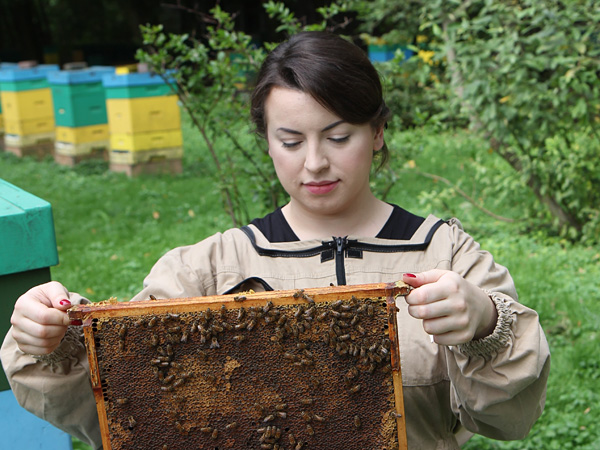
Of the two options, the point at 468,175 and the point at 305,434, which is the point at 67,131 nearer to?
the point at 468,175

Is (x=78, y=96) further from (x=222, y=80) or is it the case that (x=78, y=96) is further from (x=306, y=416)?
(x=306, y=416)

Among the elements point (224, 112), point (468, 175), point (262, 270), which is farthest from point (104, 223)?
point (262, 270)

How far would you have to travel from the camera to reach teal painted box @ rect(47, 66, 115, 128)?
34.9ft

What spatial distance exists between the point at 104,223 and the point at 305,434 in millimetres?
6470

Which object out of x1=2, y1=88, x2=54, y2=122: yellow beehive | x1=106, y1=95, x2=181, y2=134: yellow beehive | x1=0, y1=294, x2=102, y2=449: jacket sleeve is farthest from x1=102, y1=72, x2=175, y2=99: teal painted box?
x1=0, y1=294, x2=102, y2=449: jacket sleeve

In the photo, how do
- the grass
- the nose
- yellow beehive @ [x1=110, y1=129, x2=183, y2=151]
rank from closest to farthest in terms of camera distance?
the nose → the grass → yellow beehive @ [x1=110, y1=129, x2=183, y2=151]

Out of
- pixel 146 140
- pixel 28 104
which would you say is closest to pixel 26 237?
pixel 146 140

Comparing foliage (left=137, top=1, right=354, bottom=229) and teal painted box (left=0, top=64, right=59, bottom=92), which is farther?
teal painted box (left=0, top=64, right=59, bottom=92)

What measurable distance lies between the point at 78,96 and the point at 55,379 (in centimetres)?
970

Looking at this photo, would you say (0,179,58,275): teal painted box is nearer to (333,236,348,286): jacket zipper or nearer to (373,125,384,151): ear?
(333,236,348,286): jacket zipper

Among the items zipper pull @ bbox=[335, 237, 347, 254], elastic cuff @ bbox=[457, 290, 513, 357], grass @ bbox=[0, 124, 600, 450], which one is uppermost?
zipper pull @ bbox=[335, 237, 347, 254]

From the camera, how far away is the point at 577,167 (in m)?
5.77

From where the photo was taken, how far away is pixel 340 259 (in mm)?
1979

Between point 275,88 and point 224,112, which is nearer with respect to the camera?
point 275,88
